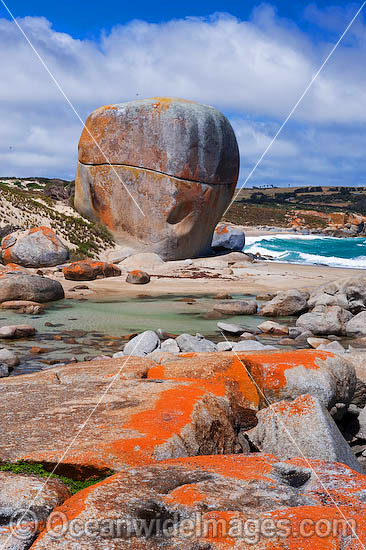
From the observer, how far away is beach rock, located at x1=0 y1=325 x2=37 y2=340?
977 centimetres

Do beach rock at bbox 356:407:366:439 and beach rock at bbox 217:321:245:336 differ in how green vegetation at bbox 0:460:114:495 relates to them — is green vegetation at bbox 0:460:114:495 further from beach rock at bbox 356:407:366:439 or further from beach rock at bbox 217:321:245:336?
beach rock at bbox 217:321:245:336

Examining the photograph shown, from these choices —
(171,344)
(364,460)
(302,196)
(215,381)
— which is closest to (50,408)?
(215,381)

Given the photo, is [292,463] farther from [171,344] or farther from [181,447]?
[171,344]

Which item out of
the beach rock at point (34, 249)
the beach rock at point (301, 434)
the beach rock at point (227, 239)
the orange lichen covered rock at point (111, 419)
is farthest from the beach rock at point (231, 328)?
the beach rock at point (227, 239)

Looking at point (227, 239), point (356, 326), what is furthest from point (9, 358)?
point (227, 239)

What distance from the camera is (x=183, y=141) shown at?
21969 mm

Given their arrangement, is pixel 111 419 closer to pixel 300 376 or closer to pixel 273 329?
pixel 300 376

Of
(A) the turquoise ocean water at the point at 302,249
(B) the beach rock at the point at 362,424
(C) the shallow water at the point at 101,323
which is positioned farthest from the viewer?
(A) the turquoise ocean water at the point at 302,249

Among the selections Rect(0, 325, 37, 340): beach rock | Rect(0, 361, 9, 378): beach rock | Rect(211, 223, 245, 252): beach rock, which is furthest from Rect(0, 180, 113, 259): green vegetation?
Rect(0, 361, 9, 378): beach rock

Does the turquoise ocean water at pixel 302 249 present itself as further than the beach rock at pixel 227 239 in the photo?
Yes

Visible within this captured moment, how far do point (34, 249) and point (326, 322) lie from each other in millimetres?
11914

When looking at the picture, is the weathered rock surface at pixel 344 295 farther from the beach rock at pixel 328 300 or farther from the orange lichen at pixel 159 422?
the orange lichen at pixel 159 422

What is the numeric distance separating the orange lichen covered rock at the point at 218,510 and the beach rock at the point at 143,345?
568cm

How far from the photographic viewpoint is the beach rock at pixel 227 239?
28000 millimetres
